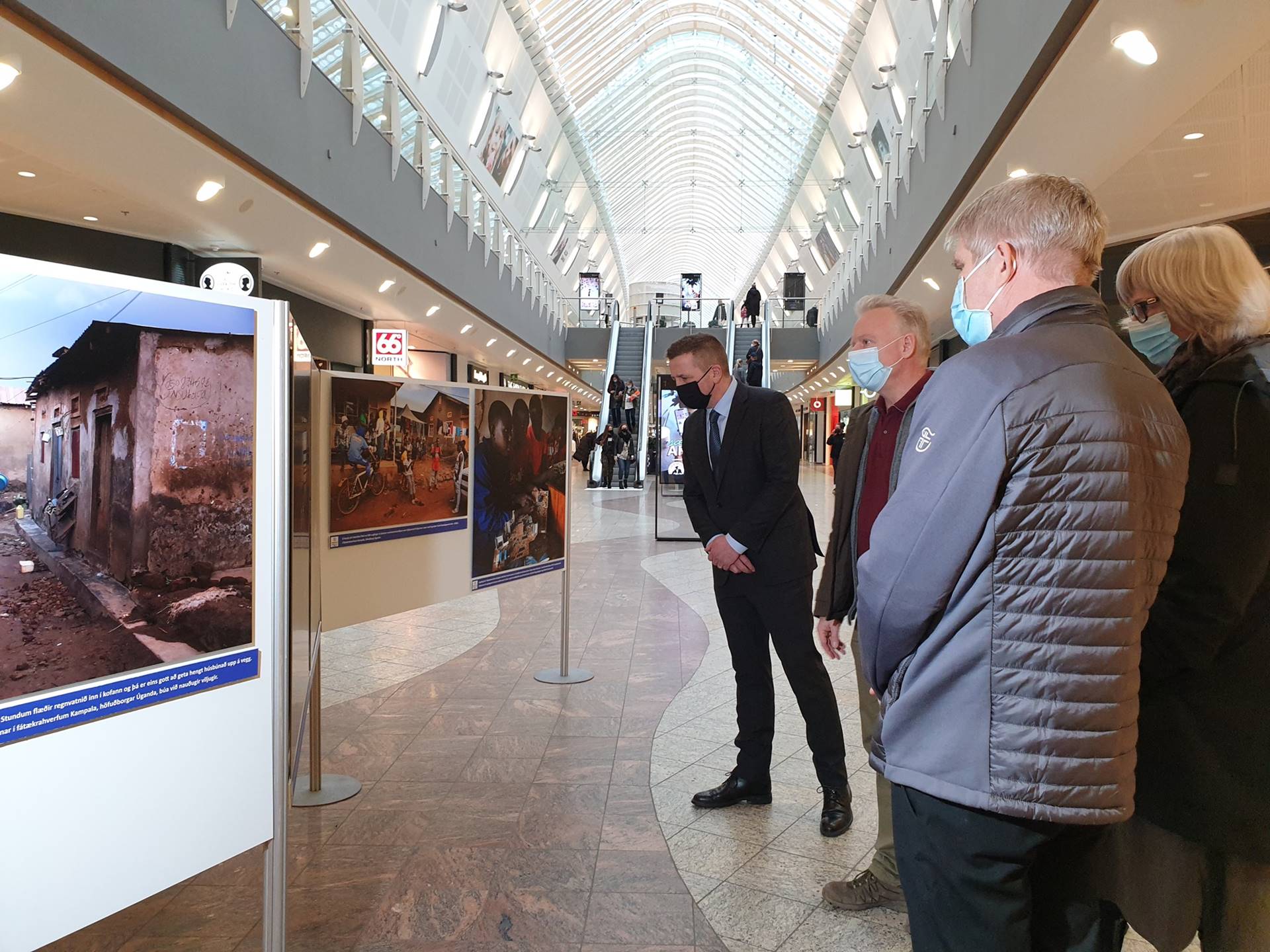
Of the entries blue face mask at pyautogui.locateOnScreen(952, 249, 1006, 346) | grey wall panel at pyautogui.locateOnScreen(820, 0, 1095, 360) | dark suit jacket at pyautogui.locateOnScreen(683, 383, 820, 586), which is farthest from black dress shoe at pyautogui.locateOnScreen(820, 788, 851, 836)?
grey wall panel at pyautogui.locateOnScreen(820, 0, 1095, 360)

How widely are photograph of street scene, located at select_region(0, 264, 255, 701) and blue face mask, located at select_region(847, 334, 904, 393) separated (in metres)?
2.02

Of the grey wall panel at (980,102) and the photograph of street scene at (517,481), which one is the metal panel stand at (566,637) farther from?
the grey wall panel at (980,102)

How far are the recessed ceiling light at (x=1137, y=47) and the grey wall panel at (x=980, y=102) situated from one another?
11.7 inches

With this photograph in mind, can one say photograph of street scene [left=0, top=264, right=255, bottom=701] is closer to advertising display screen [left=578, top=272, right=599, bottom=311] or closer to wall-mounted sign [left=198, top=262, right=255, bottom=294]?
wall-mounted sign [left=198, top=262, right=255, bottom=294]

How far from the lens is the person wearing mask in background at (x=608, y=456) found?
23.7 metres

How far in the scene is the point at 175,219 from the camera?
391 inches

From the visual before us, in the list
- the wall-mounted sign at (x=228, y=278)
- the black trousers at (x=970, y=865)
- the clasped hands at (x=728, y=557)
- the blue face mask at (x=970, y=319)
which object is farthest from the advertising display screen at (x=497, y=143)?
the black trousers at (x=970, y=865)

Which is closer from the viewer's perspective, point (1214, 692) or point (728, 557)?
point (1214, 692)

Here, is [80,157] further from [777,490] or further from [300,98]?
[777,490]

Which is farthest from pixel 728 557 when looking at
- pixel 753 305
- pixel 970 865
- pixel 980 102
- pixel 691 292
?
pixel 691 292

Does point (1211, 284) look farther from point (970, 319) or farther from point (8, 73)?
point (8, 73)

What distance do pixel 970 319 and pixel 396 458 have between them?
2.75 meters

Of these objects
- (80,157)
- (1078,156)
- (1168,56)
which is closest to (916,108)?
(1078,156)
